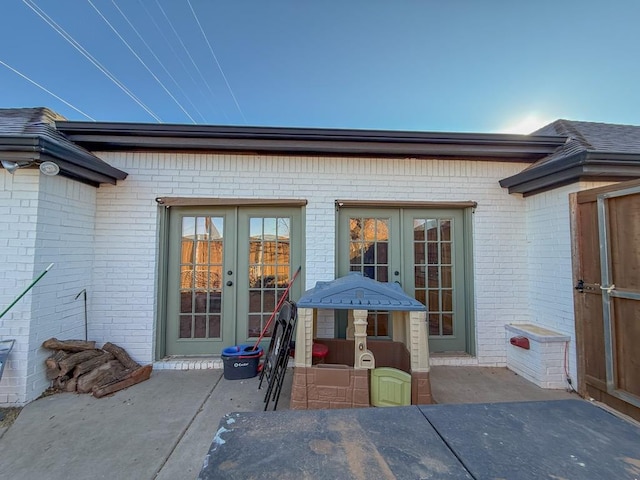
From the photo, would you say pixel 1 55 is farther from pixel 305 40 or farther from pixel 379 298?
pixel 379 298

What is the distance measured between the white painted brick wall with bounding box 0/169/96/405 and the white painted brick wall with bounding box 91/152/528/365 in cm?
48

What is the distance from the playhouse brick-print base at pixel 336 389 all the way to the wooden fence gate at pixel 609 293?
1909mm

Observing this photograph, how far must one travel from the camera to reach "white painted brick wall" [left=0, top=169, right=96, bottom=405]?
2.70 meters

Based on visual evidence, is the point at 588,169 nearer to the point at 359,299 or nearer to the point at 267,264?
the point at 359,299

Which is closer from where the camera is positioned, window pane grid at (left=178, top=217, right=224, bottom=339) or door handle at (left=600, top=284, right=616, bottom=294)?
door handle at (left=600, top=284, right=616, bottom=294)

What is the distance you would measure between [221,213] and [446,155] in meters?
3.17

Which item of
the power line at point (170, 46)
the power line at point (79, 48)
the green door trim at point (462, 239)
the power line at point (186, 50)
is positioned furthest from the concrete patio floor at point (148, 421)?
the power line at point (79, 48)

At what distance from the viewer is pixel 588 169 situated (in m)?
2.86

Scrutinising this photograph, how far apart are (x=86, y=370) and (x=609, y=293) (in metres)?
5.45

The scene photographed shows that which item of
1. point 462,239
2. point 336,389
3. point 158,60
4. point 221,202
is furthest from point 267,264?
point 158,60

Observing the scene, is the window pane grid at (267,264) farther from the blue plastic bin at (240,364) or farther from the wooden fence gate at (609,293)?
the wooden fence gate at (609,293)

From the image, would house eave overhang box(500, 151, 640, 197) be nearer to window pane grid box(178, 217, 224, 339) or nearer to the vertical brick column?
the vertical brick column

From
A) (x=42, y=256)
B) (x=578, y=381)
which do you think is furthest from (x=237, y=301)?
(x=578, y=381)

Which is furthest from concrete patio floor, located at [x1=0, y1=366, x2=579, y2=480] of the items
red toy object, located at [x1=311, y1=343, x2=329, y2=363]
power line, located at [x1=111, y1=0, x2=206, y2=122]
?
power line, located at [x1=111, y1=0, x2=206, y2=122]
